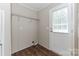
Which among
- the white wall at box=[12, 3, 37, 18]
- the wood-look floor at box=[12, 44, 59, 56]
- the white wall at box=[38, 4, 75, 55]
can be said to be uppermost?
the white wall at box=[12, 3, 37, 18]

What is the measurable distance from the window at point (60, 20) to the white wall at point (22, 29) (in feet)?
0.72

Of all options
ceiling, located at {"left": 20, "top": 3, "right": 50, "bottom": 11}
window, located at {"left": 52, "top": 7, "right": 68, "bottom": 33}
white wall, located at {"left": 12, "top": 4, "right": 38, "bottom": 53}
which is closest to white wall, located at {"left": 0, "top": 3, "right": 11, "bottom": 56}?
white wall, located at {"left": 12, "top": 4, "right": 38, "bottom": 53}

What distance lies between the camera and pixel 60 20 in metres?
1.02

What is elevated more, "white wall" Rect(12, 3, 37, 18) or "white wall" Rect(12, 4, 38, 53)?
"white wall" Rect(12, 3, 37, 18)

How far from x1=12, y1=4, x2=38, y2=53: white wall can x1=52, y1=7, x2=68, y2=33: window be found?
0.72ft

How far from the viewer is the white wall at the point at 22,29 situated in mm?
1015

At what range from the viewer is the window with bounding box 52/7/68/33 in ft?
3.30

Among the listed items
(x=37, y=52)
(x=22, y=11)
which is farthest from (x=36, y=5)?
(x=37, y=52)

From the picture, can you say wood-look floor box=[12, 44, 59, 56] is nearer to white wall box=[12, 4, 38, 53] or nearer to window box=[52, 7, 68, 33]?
white wall box=[12, 4, 38, 53]

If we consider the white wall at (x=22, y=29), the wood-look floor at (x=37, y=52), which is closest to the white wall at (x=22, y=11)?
the white wall at (x=22, y=29)

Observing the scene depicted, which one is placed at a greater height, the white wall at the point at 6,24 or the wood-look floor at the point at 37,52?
the white wall at the point at 6,24

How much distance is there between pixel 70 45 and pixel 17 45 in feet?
1.99

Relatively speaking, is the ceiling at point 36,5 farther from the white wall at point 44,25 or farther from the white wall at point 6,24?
the white wall at point 6,24

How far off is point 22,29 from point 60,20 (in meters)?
0.45
